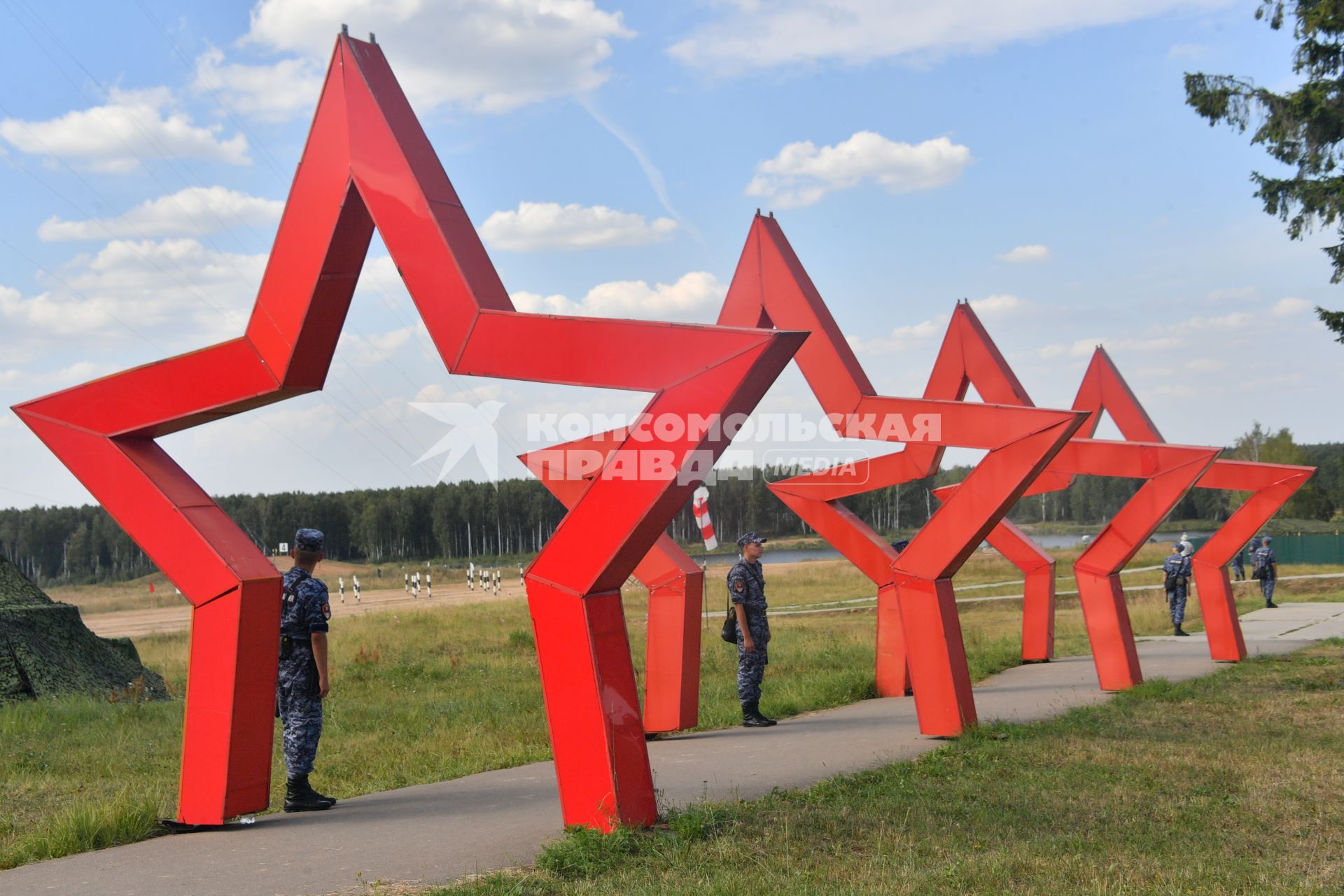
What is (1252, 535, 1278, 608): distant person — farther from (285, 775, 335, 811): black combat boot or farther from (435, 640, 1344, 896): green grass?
(285, 775, 335, 811): black combat boot

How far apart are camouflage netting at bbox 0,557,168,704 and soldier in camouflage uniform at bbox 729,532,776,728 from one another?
7.84m

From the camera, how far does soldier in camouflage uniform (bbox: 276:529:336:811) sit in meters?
8.01

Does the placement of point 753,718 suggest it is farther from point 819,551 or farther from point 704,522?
point 819,551

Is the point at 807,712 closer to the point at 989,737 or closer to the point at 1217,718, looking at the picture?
the point at 989,737

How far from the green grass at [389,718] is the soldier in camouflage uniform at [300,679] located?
0.94 metres

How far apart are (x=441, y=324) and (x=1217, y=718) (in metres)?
8.78

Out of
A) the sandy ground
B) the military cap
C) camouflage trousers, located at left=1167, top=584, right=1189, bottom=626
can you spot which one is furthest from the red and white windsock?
the sandy ground

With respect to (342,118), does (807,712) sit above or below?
below

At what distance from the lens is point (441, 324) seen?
7168mm

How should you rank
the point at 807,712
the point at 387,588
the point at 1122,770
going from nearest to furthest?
the point at 1122,770, the point at 807,712, the point at 387,588

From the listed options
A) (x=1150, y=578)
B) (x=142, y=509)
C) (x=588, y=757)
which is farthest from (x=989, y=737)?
(x=1150, y=578)

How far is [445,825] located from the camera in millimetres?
7332

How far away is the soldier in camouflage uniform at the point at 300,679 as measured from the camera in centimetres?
801

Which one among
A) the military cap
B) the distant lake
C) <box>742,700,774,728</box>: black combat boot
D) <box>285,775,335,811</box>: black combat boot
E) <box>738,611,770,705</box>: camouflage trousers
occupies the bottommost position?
the distant lake
